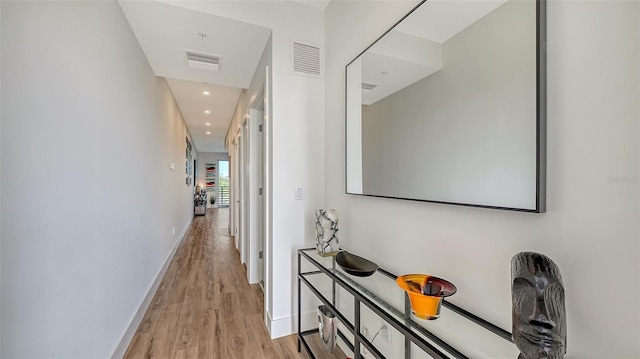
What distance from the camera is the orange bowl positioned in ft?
2.91

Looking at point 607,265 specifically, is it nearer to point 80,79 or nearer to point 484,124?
point 484,124

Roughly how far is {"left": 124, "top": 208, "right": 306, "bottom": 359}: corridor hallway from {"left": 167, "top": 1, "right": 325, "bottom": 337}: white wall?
233 millimetres

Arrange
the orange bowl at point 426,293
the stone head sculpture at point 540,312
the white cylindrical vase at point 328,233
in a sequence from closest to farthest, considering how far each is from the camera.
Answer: the stone head sculpture at point 540,312
the orange bowl at point 426,293
the white cylindrical vase at point 328,233

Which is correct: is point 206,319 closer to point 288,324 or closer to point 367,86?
point 288,324

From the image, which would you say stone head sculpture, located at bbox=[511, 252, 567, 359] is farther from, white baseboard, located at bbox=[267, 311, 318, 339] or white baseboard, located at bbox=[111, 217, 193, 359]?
white baseboard, located at bbox=[111, 217, 193, 359]

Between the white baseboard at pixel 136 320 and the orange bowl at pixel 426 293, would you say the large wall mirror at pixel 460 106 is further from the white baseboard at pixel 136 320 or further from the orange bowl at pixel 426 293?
the white baseboard at pixel 136 320

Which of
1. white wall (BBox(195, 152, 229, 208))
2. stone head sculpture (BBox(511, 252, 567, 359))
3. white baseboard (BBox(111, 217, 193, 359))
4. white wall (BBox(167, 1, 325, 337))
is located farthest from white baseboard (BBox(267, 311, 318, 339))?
white wall (BBox(195, 152, 229, 208))

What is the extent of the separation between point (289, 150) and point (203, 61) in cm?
137

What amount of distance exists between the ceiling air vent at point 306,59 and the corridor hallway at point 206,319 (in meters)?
2.16

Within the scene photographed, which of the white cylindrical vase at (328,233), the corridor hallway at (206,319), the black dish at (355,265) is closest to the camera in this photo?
the black dish at (355,265)

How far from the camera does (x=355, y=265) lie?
153 centimetres

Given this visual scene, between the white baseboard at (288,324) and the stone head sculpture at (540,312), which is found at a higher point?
the stone head sculpture at (540,312)

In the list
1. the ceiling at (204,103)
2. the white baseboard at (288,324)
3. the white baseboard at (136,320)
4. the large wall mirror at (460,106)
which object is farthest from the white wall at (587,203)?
the ceiling at (204,103)

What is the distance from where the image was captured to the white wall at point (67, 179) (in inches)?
36.0
